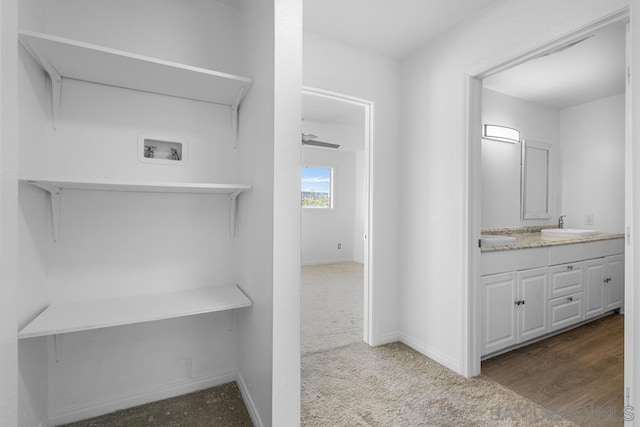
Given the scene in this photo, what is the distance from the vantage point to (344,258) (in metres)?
6.67

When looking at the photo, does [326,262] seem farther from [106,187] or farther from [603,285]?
[106,187]

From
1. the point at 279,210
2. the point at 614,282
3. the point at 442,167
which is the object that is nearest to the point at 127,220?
Answer: the point at 279,210

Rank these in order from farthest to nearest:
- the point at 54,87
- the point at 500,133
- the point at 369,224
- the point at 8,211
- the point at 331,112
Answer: the point at 331,112
the point at 500,133
the point at 369,224
the point at 54,87
the point at 8,211

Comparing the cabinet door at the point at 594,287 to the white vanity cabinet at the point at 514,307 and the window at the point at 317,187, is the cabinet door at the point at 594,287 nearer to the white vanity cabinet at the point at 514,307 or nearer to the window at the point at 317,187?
the white vanity cabinet at the point at 514,307

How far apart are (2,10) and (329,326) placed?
296cm

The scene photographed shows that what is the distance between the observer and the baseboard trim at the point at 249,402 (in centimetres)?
159

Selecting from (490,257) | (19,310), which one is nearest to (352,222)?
(490,257)

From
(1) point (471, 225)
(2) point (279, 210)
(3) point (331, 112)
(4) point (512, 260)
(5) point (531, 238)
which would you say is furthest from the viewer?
(3) point (331, 112)

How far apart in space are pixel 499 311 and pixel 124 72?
296 cm

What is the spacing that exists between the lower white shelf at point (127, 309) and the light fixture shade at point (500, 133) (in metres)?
3.00

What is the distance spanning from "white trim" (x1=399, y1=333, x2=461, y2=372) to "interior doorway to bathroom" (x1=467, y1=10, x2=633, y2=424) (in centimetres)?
18

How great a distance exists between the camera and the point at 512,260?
2.49 metres

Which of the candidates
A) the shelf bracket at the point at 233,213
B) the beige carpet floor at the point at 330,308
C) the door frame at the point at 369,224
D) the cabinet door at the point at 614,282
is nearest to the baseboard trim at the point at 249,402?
the beige carpet floor at the point at 330,308

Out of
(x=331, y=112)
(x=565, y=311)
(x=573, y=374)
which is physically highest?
(x=331, y=112)
